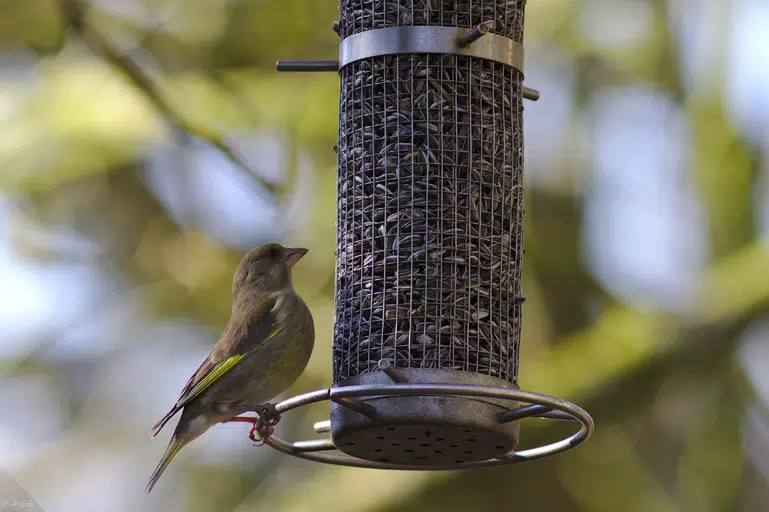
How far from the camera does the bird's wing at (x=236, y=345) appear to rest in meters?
9.39

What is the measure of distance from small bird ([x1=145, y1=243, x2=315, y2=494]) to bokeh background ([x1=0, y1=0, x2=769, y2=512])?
2800 mm

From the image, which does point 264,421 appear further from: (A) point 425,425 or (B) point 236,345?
(A) point 425,425

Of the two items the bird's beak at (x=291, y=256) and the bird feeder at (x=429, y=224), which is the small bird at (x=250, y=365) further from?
the bird feeder at (x=429, y=224)

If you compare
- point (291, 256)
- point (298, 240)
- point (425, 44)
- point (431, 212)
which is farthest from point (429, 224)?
point (298, 240)

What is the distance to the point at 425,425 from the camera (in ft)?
25.9

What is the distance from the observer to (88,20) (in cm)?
1381

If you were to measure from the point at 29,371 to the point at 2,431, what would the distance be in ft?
1.99

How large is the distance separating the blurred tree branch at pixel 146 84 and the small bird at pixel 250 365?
3.32 meters

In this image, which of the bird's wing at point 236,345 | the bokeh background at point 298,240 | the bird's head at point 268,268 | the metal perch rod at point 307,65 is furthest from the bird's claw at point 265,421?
the bokeh background at point 298,240

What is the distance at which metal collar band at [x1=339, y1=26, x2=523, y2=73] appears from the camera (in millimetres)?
8430

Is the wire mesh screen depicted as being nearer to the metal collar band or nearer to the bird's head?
the metal collar band

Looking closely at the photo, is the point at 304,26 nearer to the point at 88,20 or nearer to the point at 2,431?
the point at 88,20

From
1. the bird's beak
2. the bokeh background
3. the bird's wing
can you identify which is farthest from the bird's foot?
the bokeh background

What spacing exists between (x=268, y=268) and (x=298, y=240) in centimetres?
312
